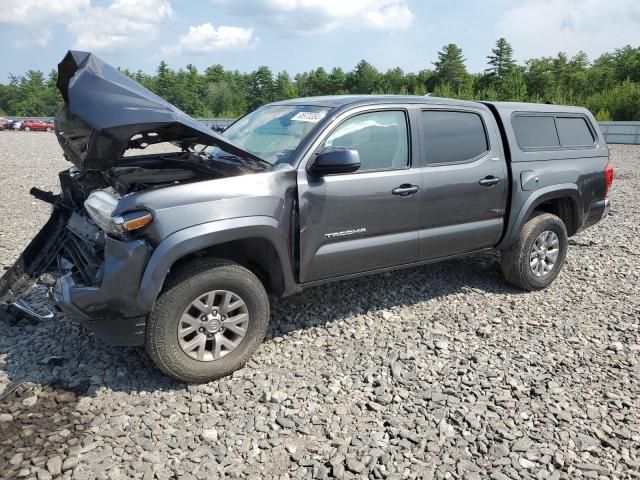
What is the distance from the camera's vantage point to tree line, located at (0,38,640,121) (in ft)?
167

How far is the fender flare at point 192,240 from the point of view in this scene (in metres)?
3.19

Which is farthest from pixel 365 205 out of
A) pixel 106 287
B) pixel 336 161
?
pixel 106 287

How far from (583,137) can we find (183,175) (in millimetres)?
4302

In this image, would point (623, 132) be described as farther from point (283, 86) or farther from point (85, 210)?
point (283, 86)

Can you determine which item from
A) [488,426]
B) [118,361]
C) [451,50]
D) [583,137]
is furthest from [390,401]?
[451,50]

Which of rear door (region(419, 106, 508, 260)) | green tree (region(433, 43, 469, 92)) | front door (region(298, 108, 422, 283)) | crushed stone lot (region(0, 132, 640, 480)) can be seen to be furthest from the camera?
green tree (region(433, 43, 469, 92))

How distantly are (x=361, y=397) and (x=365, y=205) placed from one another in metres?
1.41

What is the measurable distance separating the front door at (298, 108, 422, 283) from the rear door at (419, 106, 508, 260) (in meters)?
0.17

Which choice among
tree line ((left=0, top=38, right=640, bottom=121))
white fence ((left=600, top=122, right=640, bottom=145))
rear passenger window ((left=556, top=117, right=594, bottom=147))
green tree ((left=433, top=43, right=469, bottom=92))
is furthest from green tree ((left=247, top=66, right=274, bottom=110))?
rear passenger window ((left=556, top=117, right=594, bottom=147))

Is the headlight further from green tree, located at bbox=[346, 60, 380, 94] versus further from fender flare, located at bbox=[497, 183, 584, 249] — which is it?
green tree, located at bbox=[346, 60, 380, 94]

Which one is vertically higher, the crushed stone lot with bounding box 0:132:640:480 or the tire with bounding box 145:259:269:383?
the tire with bounding box 145:259:269:383

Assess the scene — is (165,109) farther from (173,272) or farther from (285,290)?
(285,290)

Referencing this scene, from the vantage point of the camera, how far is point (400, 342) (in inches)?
166

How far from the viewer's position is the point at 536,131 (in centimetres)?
528
